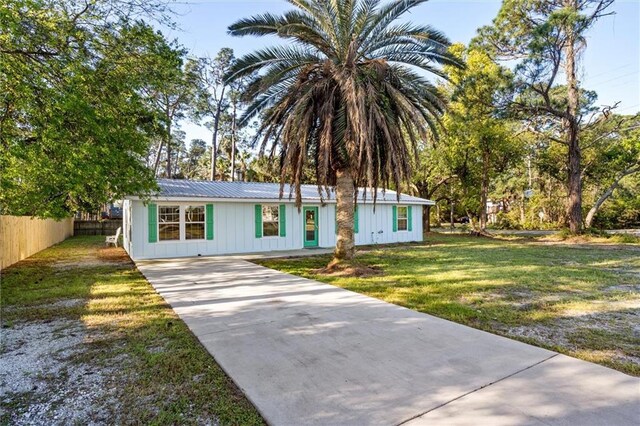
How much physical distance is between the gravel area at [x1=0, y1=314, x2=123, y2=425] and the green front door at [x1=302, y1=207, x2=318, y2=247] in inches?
423

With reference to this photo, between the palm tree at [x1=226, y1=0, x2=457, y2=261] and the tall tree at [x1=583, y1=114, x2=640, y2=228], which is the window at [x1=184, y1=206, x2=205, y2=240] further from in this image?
the tall tree at [x1=583, y1=114, x2=640, y2=228]

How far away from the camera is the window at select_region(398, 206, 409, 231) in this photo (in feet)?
58.1

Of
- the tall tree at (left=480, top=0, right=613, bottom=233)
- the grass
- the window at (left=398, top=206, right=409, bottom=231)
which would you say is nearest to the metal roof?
the window at (left=398, top=206, right=409, bottom=231)

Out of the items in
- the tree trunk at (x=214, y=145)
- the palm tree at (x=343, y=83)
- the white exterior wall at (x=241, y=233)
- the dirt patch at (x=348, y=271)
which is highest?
the tree trunk at (x=214, y=145)

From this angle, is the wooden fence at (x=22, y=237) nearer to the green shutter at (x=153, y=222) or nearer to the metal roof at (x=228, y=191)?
the green shutter at (x=153, y=222)

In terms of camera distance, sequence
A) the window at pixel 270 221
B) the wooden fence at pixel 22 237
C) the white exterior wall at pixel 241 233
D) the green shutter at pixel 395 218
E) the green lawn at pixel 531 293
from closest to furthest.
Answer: the green lawn at pixel 531 293, the wooden fence at pixel 22 237, the white exterior wall at pixel 241 233, the window at pixel 270 221, the green shutter at pixel 395 218

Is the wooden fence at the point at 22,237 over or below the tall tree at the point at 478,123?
below

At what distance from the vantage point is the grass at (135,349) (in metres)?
2.70

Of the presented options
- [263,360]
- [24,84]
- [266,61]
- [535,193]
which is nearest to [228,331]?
[263,360]

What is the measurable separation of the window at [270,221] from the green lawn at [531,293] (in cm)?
291

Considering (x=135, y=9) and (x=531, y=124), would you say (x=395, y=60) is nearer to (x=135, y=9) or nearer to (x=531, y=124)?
(x=135, y=9)

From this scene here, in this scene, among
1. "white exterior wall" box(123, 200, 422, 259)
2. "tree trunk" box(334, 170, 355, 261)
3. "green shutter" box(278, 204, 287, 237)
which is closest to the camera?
"tree trunk" box(334, 170, 355, 261)

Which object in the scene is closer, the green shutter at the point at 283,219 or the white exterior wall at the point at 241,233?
the white exterior wall at the point at 241,233

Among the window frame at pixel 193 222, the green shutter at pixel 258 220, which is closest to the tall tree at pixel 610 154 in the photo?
the green shutter at pixel 258 220
